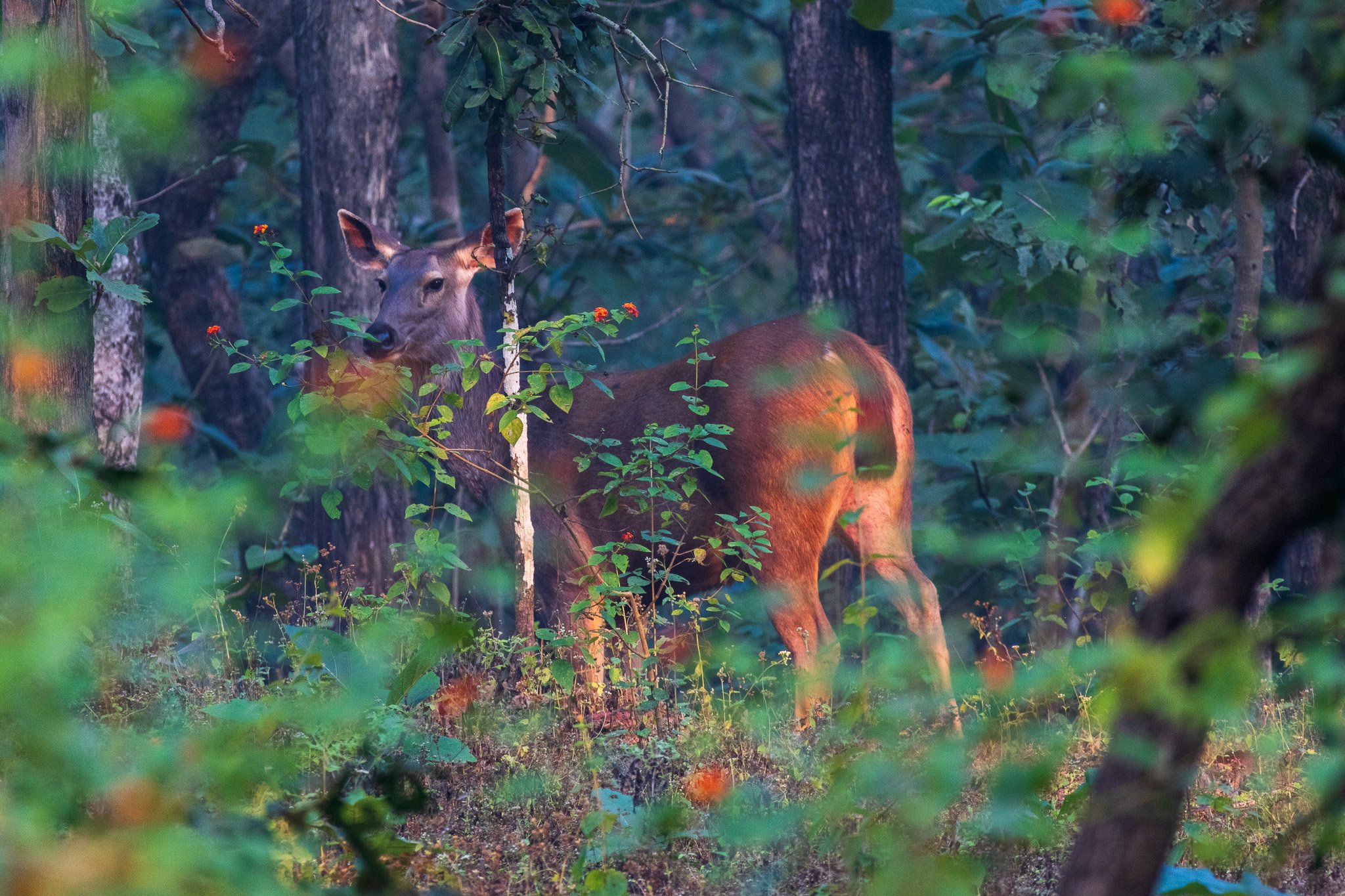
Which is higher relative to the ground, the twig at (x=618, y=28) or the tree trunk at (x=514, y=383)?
the twig at (x=618, y=28)

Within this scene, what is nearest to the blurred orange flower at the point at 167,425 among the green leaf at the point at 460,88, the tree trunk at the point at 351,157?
the tree trunk at the point at 351,157

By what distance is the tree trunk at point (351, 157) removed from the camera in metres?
9.45

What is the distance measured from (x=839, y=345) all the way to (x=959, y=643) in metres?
4.68

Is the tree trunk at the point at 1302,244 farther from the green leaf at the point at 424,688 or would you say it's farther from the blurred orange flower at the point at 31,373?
the blurred orange flower at the point at 31,373

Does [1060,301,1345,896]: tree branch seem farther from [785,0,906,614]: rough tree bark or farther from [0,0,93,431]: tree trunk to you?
[785,0,906,614]: rough tree bark

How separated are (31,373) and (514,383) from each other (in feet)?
7.21

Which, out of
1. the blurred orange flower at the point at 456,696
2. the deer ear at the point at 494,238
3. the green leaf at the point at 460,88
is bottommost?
the blurred orange flower at the point at 456,696

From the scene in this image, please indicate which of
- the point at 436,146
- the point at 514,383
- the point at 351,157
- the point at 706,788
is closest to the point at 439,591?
the point at 514,383

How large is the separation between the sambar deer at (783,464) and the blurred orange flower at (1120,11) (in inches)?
94.5

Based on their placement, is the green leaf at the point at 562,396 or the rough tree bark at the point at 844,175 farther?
the rough tree bark at the point at 844,175

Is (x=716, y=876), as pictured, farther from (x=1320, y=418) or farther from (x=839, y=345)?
(x=839, y=345)

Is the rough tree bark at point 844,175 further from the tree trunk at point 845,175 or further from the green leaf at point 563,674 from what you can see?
the green leaf at point 563,674

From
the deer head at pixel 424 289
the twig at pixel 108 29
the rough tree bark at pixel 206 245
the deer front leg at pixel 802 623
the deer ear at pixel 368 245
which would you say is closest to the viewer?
the twig at pixel 108 29

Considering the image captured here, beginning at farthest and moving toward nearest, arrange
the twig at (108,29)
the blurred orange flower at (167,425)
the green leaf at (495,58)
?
1. the blurred orange flower at (167,425)
2. the green leaf at (495,58)
3. the twig at (108,29)
